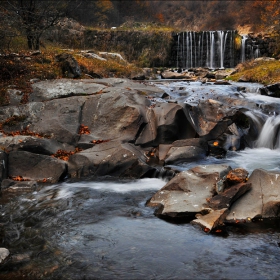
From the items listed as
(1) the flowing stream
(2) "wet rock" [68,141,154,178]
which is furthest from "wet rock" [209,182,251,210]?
(2) "wet rock" [68,141,154,178]

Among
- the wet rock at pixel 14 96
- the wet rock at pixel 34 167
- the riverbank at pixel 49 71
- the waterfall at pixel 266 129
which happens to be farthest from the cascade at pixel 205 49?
the wet rock at pixel 34 167

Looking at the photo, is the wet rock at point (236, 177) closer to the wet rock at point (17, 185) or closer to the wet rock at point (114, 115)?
the wet rock at point (114, 115)

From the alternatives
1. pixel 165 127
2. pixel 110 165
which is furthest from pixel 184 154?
pixel 110 165

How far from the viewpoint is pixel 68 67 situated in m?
15.1

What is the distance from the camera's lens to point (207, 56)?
28.6 metres

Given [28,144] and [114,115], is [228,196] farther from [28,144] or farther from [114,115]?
[114,115]

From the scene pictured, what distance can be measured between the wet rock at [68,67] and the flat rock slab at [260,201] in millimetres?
10204

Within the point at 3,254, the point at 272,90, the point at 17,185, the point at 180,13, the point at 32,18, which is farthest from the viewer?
the point at 180,13

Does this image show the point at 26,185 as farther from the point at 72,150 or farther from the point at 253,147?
the point at 253,147

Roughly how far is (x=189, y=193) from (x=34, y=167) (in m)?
4.11

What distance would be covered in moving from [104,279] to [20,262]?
129 centimetres

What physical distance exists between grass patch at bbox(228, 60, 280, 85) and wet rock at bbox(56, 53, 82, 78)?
27.9 feet

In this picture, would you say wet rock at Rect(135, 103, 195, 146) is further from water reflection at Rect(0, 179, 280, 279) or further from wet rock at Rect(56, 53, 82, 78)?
wet rock at Rect(56, 53, 82, 78)

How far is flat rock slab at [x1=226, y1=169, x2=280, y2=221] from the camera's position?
21.0 ft
